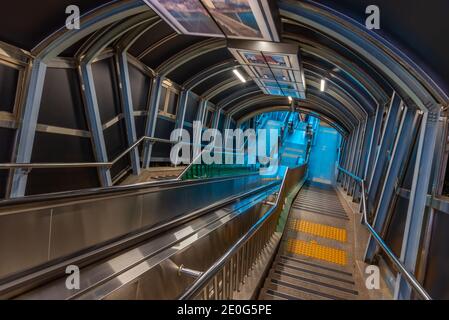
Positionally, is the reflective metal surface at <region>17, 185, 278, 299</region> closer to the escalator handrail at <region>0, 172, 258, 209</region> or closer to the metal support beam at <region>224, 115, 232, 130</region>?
the escalator handrail at <region>0, 172, 258, 209</region>

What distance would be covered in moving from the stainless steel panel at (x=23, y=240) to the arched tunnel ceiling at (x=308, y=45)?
3887 millimetres

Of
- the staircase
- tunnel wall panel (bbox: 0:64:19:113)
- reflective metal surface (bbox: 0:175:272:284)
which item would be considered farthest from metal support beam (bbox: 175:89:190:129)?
reflective metal surface (bbox: 0:175:272:284)

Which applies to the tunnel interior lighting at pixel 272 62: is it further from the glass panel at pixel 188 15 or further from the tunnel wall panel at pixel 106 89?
the tunnel wall panel at pixel 106 89

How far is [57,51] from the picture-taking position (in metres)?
5.77

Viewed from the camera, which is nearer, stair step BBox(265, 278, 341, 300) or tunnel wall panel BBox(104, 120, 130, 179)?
stair step BBox(265, 278, 341, 300)

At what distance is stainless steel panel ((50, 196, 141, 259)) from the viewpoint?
8.89 ft

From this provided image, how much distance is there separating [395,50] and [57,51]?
5789 mm

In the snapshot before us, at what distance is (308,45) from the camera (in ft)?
24.8

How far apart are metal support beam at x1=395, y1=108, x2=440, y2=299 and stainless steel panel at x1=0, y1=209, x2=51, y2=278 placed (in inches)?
142

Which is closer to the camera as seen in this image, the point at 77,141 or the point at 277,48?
the point at 77,141

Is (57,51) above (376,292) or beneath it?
above

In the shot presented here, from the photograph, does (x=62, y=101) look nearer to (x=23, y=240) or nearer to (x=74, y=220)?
(x=74, y=220)
